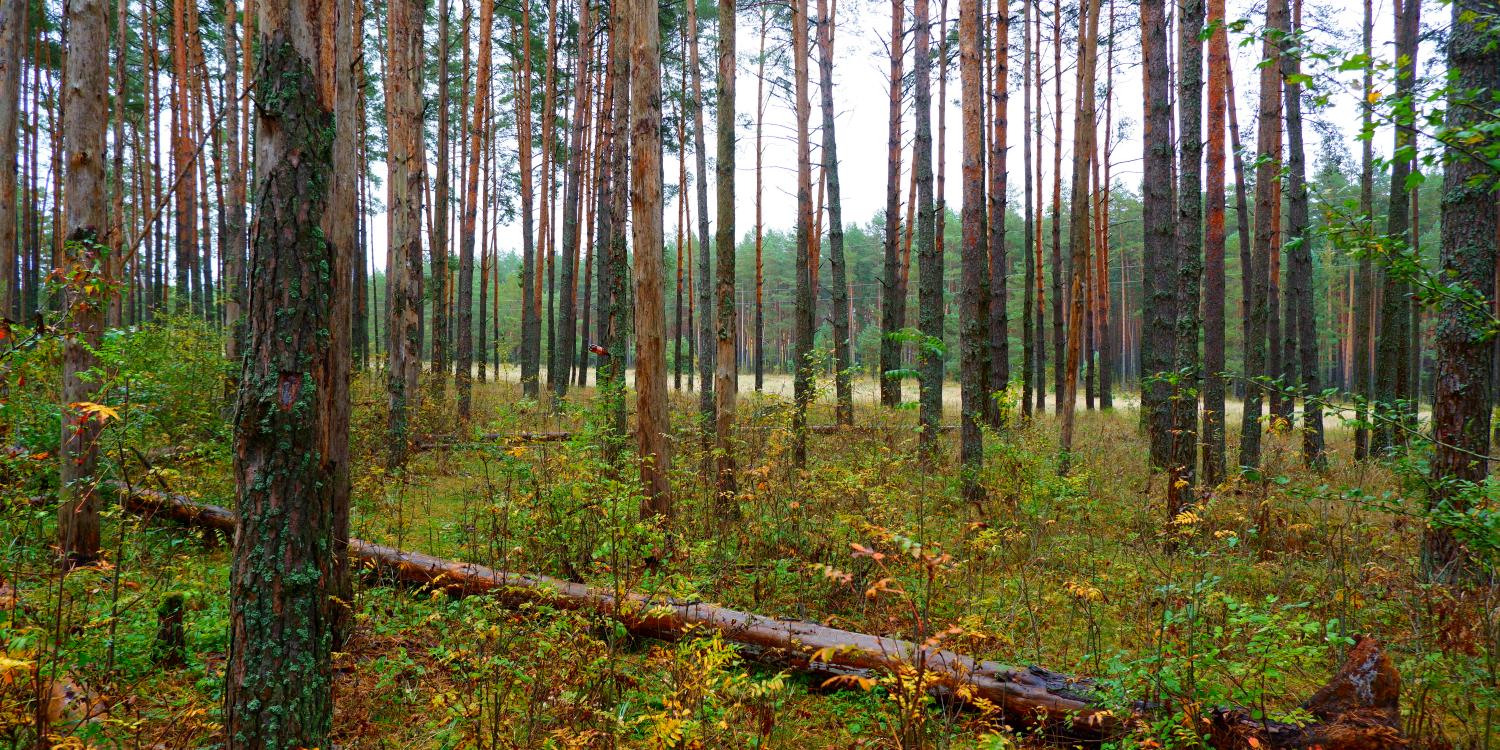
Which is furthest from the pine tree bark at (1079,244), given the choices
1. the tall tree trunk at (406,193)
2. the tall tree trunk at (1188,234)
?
the tall tree trunk at (406,193)

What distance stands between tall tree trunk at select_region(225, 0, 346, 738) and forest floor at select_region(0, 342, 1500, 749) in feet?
1.64

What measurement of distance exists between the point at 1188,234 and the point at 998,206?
3.53m

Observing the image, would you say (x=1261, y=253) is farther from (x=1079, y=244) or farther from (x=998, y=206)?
(x=998, y=206)

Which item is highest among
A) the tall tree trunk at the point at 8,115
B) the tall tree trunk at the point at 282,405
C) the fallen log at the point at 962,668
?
the tall tree trunk at the point at 8,115

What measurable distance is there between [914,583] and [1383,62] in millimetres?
3837

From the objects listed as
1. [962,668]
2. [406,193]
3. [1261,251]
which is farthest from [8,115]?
[1261,251]

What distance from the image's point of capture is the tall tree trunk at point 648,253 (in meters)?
5.86

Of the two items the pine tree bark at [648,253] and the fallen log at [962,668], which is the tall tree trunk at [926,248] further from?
the fallen log at [962,668]

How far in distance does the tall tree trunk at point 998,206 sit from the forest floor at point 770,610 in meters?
3.38

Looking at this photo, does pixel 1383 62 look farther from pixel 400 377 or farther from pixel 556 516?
pixel 400 377

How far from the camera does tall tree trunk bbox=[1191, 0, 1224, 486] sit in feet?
29.4

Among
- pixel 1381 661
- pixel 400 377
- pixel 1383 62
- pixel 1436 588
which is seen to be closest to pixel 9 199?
pixel 400 377

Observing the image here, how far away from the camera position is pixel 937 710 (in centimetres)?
346

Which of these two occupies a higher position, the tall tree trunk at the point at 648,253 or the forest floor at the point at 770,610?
the tall tree trunk at the point at 648,253
